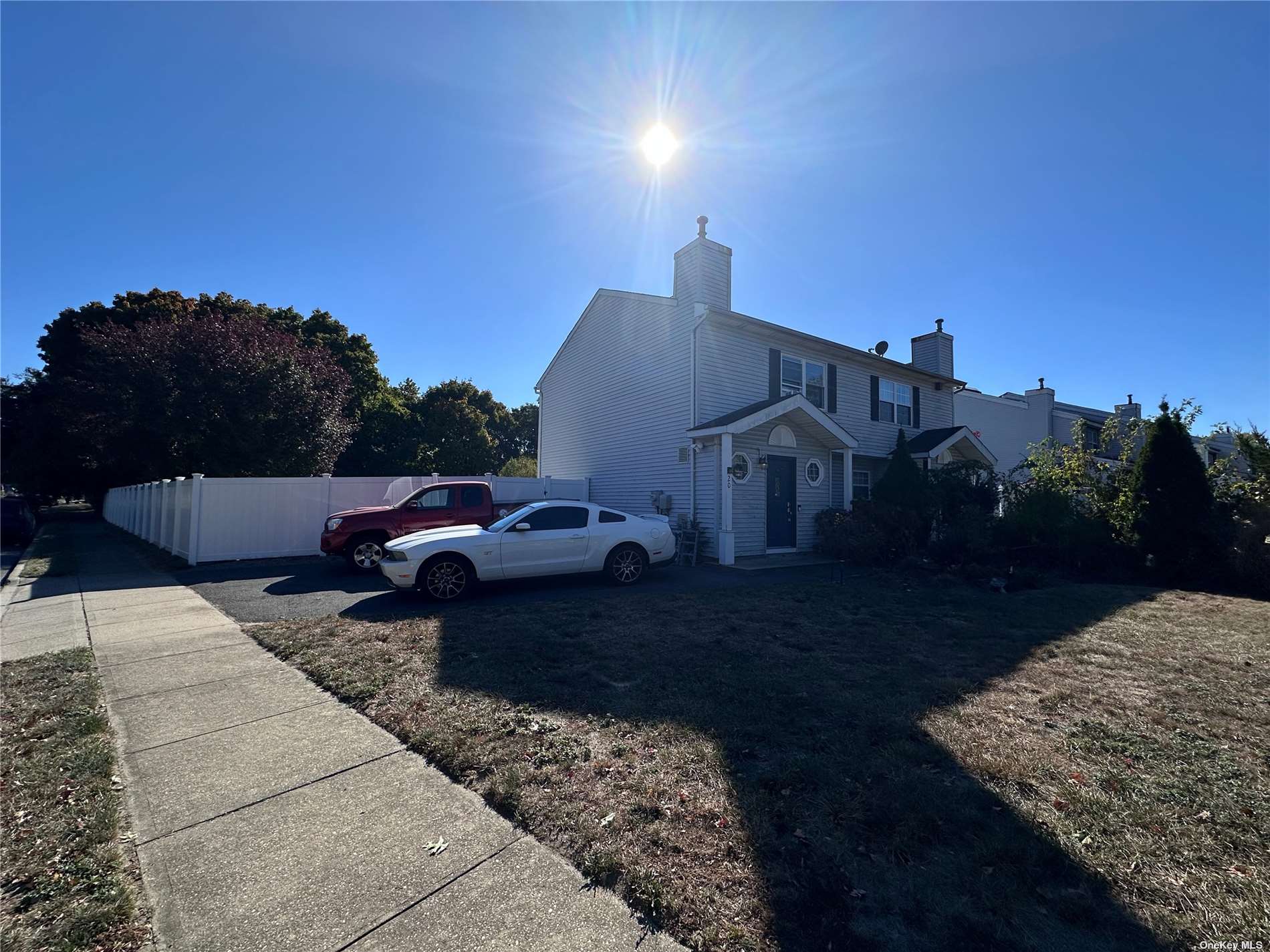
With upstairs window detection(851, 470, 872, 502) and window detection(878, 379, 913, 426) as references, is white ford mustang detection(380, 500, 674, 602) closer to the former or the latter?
upstairs window detection(851, 470, 872, 502)

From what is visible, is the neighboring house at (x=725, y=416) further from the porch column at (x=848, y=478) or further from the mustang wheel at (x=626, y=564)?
the mustang wheel at (x=626, y=564)

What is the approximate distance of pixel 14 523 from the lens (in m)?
17.2

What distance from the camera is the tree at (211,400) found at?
1680 cm

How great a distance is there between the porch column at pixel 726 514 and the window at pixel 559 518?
393 centimetres

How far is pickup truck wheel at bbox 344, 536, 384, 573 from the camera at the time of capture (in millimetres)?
11094

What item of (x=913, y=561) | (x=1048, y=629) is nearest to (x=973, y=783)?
(x=1048, y=629)

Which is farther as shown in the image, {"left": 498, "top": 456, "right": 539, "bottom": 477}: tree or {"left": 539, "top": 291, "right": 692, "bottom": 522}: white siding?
{"left": 498, "top": 456, "right": 539, "bottom": 477}: tree

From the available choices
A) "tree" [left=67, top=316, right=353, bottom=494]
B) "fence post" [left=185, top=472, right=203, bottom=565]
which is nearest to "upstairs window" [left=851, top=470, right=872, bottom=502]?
"fence post" [left=185, top=472, right=203, bottom=565]

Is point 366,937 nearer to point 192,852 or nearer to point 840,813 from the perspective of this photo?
point 192,852

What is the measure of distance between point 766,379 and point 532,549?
328 inches

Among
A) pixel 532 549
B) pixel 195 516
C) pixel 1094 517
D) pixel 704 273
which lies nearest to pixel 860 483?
pixel 1094 517

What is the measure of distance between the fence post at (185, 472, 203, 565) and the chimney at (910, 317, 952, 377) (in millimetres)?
20565

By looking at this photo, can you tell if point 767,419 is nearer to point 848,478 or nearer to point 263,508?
point 848,478

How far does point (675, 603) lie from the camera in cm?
803
